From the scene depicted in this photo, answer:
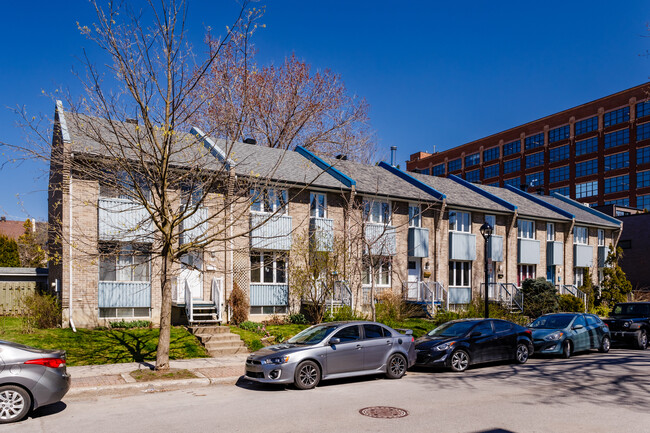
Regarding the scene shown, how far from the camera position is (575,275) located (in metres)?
34.5

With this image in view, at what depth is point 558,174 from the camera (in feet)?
223

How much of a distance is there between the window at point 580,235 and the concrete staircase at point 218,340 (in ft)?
83.7

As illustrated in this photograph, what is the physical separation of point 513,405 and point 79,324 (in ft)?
46.7

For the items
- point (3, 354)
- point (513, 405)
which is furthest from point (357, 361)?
point (3, 354)

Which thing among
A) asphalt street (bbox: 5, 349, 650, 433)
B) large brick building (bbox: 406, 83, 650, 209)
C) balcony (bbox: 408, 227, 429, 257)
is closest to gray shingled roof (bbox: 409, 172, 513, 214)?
balcony (bbox: 408, 227, 429, 257)

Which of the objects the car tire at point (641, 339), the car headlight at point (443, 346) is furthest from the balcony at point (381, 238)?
the car tire at point (641, 339)

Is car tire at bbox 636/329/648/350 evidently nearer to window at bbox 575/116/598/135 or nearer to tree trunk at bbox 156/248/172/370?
tree trunk at bbox 156/248/172/370

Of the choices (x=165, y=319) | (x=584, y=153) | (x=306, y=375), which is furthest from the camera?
(x=584, y=153)

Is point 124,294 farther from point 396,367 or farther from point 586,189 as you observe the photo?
point 586,189

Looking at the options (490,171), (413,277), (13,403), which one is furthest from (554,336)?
(490,171)

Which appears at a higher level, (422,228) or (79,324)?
(422,228)

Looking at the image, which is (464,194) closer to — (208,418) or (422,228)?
(422,228)

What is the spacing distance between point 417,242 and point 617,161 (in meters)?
45.4

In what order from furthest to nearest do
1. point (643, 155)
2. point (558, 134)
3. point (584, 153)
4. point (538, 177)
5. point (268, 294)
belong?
point (538, 177)
point (558, 134)
point (584, 153)
point (643, 155)
point (268, 294)
